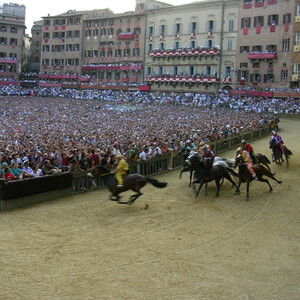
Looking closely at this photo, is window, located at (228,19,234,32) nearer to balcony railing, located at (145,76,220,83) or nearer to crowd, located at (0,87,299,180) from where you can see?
balcony railing, located at (145,76,220,83)

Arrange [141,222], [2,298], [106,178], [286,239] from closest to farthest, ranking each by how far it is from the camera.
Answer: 1. [2,298]
2. [286,239]
3. [141,222]
4. [106,178]

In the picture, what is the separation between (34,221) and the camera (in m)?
13.3

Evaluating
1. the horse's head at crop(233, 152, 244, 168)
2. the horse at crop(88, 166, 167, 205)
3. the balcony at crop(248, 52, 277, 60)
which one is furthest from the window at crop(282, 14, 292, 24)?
the horse at crop(88, 166, 167, 205)

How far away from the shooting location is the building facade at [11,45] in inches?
3334

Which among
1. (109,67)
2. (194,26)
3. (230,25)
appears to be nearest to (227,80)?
(230,25)

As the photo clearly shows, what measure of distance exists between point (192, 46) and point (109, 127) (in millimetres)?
37798

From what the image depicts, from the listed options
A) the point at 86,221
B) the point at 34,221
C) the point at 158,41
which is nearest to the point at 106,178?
the point at 86,221

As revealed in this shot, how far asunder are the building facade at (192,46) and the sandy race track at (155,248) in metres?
49.3

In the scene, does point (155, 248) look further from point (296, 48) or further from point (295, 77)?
point (296, 48)

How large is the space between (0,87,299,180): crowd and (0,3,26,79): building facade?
1456 centimetres

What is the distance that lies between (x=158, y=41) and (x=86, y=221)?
61.5 metres

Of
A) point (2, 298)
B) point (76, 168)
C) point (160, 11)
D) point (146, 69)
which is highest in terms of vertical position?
point (160, 11)

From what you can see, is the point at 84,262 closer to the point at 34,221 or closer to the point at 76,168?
the point at 34,221

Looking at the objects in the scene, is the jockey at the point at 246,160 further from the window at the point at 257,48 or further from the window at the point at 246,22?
the window at the point at 246,22
